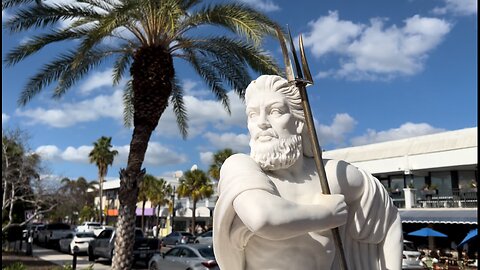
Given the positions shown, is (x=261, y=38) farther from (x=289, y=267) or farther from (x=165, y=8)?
(x=289, y=267)

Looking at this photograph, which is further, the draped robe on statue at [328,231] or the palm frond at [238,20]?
the palm frond at [238,20]

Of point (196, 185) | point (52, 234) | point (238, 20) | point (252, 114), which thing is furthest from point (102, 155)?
point (252, 114)

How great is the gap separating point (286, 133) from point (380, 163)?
2505 centimetres

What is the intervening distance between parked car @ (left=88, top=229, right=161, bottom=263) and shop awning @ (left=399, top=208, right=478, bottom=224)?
11.1m

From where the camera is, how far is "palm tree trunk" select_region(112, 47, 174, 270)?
10.9 meters

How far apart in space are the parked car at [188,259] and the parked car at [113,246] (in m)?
3.51

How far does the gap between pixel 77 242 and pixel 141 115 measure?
13.0 metres

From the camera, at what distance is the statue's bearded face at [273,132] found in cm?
244

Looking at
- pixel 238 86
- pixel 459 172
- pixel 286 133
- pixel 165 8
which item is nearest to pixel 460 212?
pixel 459 172

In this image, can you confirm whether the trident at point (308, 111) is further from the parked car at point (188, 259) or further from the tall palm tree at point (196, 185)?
the tall palm tree at point (196, 185)

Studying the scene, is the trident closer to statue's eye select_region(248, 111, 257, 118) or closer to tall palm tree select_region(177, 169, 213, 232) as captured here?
statue's eye select_region(248, 111, 257, 118)

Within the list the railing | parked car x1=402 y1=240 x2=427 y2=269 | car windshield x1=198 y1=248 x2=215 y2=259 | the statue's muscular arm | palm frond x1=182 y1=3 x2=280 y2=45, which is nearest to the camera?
the statue's muscular arm

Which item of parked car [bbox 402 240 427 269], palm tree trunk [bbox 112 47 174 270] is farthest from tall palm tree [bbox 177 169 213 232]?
palm tree trunk [bbox 112 47 174 270]

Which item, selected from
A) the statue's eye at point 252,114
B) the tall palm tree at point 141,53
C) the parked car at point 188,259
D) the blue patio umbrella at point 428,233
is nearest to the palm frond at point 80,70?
the tall palm tree at point 141,53
